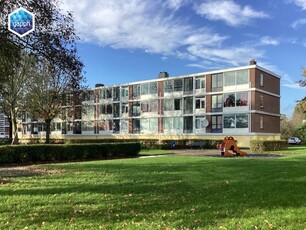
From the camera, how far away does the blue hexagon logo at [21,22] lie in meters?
12.3

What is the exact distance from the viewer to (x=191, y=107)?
171 feet

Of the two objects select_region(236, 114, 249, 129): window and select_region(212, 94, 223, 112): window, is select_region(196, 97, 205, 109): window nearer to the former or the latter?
select_region(212, 94, 223, 112): window

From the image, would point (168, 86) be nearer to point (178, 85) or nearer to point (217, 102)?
point (178, 85)

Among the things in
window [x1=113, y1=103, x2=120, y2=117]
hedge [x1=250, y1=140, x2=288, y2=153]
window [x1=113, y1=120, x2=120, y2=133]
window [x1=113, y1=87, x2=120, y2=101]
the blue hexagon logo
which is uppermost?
window [x1=113, y1=87, x2=120, y2=101]

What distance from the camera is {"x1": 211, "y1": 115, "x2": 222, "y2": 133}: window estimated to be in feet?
157

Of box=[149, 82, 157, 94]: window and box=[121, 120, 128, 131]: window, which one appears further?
box=[121, 120, 128, 131]: window

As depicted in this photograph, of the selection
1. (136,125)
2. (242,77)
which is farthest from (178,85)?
(242,77)

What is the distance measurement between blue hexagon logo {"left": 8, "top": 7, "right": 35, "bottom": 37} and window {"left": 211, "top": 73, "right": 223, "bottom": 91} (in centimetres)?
3777

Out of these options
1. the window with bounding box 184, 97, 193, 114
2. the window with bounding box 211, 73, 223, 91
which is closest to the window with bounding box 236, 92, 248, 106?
the window with bounding box 211, 73, 223, 91

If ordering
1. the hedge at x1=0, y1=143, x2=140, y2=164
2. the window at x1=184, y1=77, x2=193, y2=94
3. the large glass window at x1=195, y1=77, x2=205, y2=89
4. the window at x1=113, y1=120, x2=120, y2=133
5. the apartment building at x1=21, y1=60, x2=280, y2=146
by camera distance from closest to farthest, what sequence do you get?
the hedge at x1=0, y1=143, x2=140, y2=164
the apartment building at x1=21, y1=60, x2=280, y2=146
the large glass window at x1=195, y1=77, x2=205, y2=89
the window at x1=184, y1=77, x2=193, y2=94
the window at x1=113, y1=120, x2=120, y2=133

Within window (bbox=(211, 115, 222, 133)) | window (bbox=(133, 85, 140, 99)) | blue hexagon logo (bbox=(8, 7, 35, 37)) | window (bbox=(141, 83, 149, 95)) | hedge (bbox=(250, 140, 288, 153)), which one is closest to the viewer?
blue hexagon logo (bbox=(8, 7, 35, 37))

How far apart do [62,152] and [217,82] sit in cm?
3049

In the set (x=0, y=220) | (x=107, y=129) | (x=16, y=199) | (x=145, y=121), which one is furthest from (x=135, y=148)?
(x=107, y=129)

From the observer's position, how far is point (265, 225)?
5.91m
